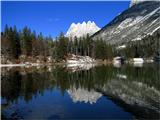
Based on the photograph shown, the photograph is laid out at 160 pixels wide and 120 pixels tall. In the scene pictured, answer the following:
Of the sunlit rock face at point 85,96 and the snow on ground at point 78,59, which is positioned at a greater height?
the snow on ground at point 78,59

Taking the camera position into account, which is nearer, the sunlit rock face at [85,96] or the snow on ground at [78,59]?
the sunlit rock face at [85,96]

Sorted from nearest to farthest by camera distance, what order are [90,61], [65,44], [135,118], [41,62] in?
[135,118] < [41,62] < [65,44] < [90,61]

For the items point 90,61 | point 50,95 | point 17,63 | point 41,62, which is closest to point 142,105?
point 50,95

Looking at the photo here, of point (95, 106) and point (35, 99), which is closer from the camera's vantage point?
point (95, 106)

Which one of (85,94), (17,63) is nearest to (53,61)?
Result: (17,63)

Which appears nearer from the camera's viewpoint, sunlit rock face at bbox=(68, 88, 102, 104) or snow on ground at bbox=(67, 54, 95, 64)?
sunlit rock face at bbox=(68, 88, 102, 104)

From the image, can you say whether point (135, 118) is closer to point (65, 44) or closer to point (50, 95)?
point (50, 95)

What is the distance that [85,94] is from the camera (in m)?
41.5

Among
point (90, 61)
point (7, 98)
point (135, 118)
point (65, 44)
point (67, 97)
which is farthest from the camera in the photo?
point (90, 61)

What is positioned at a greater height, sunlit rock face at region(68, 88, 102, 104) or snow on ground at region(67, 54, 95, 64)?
snow on ground at region(67, 54, 95, 64)

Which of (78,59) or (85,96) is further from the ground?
(78,59)

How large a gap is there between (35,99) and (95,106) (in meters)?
8.23

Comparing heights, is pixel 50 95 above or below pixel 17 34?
below

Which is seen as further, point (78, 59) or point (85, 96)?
point (78, 59)
